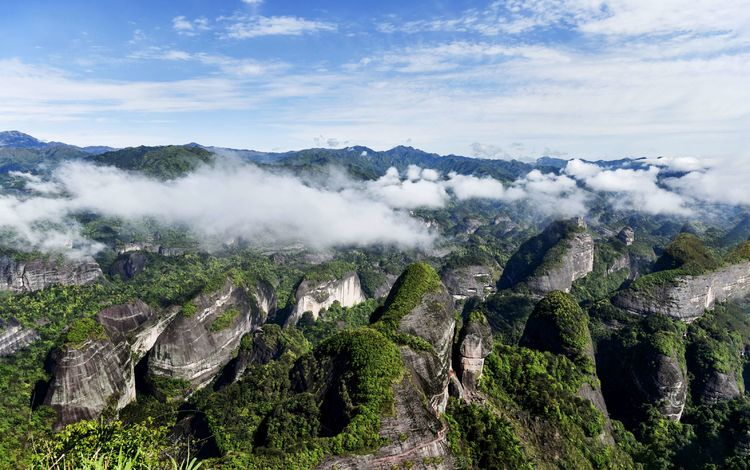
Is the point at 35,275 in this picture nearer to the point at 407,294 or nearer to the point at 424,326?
the point at 407,294

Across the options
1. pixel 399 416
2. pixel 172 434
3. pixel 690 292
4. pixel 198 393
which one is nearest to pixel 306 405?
pixel 399 416

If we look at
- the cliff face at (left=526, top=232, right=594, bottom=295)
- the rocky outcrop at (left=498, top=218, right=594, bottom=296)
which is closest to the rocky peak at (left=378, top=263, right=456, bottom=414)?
the cliff face at (left=526, top=232, right=594, bottom=295)

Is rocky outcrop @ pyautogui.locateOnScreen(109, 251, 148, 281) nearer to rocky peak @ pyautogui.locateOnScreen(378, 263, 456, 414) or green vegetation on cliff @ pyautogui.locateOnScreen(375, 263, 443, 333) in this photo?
green vegetation on cliff @ pyautogui.locateOnScreen(375, 263, 443, 333)

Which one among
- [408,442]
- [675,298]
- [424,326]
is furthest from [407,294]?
[675,298]

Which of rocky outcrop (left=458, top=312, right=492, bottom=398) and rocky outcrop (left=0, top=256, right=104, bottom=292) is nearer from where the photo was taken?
rocky outcrop (left=458, top=312, right=492, bottom=398)

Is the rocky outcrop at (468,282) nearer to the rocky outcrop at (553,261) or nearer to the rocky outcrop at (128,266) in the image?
the rocky outcrop at (553,261)
